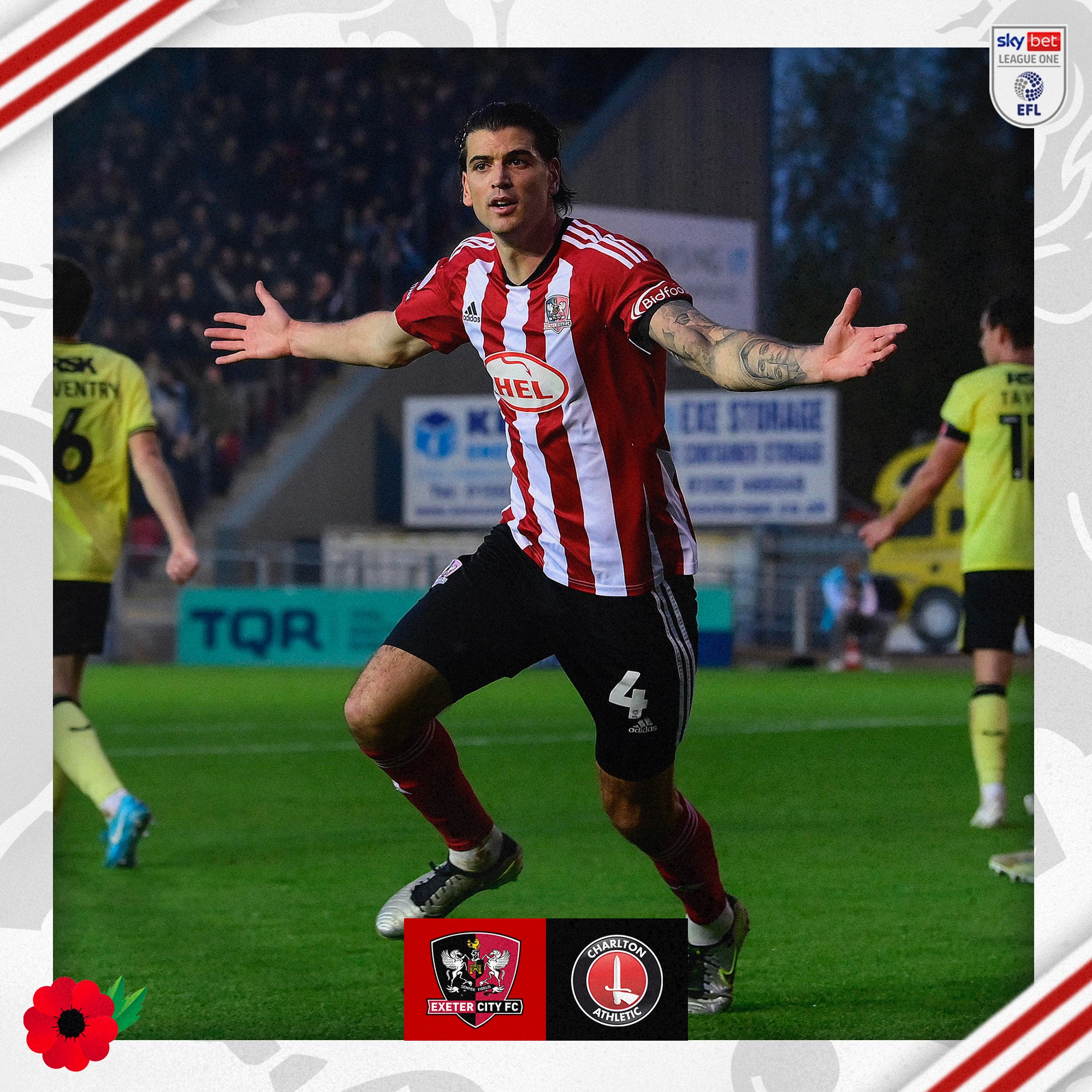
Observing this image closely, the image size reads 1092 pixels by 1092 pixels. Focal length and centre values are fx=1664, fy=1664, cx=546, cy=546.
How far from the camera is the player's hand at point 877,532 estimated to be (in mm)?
4363

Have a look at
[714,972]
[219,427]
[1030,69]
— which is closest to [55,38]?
[1030,69]

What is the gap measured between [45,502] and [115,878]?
2.13m

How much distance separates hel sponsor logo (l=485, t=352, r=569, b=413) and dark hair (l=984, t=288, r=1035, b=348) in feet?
3.15

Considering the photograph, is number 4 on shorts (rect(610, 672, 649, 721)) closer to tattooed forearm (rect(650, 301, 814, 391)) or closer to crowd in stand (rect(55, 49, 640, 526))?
tattooed forearm (rect(650, 301, 814, 391))

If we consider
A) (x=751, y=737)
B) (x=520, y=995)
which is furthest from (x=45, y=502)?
(x=751, y=737)

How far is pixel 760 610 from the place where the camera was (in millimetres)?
18875

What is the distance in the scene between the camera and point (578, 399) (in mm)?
3477

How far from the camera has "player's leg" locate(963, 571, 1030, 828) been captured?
5.54 meters

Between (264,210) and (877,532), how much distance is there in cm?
1405

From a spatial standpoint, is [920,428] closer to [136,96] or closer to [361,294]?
[361,294]

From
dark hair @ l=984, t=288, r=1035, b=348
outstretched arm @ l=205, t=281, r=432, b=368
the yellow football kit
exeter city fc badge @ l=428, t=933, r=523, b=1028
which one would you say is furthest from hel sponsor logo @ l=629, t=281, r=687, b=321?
the yellow football kit

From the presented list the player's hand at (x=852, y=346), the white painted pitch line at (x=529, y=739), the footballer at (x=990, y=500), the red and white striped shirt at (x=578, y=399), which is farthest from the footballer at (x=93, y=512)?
the white painted pitch line at (x=529, y=739)

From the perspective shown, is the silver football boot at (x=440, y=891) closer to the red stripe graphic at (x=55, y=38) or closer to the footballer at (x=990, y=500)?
the footballer at (x=990, y=500)

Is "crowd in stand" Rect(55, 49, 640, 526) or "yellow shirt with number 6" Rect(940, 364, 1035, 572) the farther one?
"crowd in stand" Rect(55, 49, 640, 526)
